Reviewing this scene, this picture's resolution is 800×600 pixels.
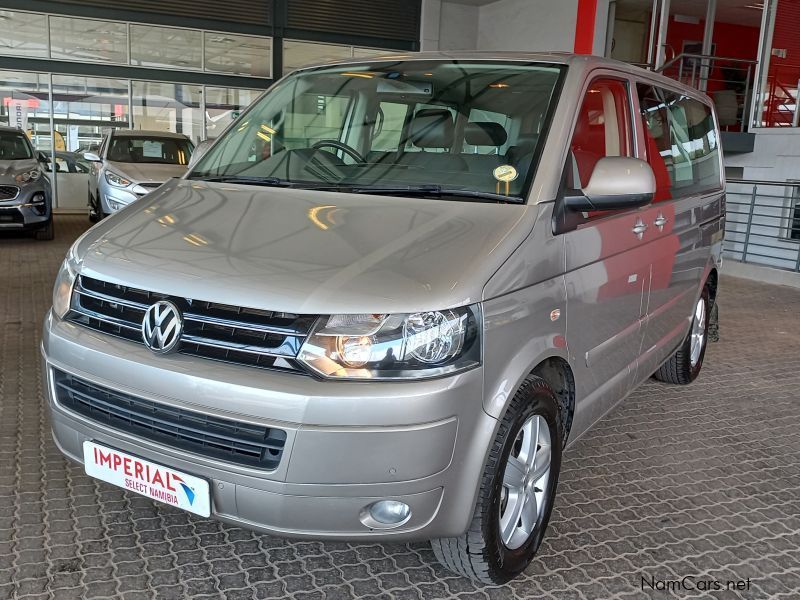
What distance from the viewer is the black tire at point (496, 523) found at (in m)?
2.17

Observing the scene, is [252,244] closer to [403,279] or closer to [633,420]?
[403,279]

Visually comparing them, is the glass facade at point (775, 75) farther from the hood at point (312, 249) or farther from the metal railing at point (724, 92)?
the hood at point (312, 249)

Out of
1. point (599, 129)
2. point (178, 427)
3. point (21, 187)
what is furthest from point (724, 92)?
point (178, 427)

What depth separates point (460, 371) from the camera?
6.52 feet

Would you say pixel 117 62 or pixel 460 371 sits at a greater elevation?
pixel 117 62

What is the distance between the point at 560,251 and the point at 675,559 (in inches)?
48.5

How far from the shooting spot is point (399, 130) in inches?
117

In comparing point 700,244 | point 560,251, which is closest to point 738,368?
point 700,244

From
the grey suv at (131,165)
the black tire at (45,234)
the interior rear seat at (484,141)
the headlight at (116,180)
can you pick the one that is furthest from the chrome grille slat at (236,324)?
the black tire at (45,234)

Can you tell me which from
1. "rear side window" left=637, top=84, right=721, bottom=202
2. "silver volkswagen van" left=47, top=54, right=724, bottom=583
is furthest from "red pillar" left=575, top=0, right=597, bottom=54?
"silver volkswagen van" left=47, top=54, right=724, bottom=583

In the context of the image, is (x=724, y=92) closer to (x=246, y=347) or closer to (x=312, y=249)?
(x=312, y=249)

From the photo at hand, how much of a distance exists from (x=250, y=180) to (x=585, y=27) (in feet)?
36.2

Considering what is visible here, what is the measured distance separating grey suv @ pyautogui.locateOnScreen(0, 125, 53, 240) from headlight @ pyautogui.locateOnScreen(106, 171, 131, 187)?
2.65 feet

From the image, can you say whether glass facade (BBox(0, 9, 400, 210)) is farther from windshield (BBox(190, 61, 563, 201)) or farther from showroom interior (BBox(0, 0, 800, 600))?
windshield (BBox(190, 61, 563, 201))
